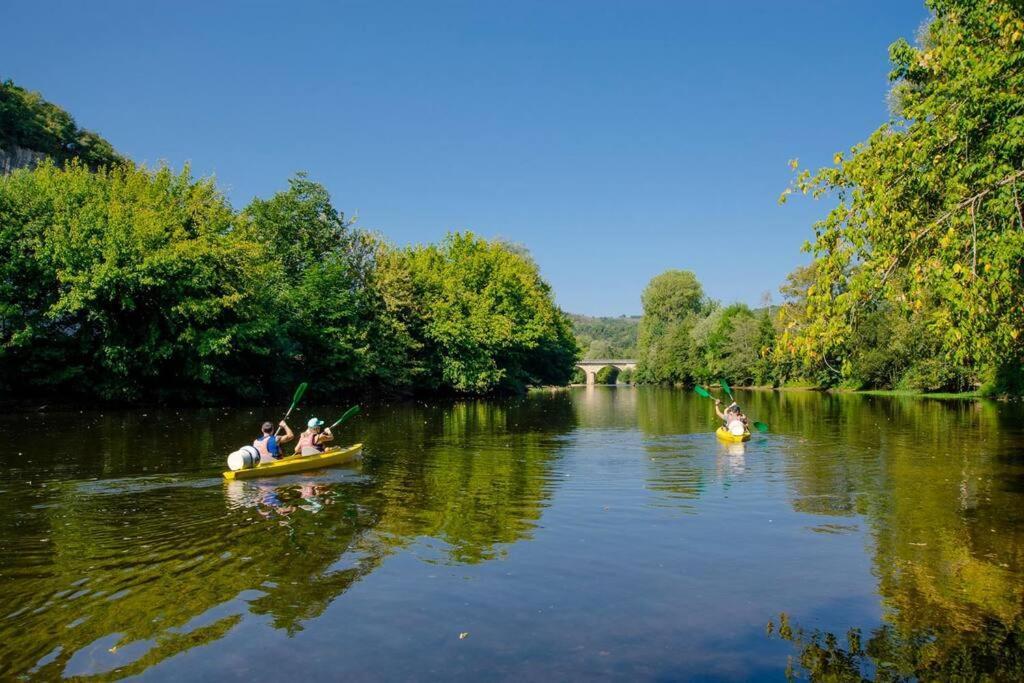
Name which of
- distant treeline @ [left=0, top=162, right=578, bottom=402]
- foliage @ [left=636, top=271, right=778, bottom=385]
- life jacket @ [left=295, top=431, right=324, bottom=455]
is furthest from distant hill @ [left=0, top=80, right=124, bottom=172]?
foliage @ [left=636, top=271, right=778, bottom=385]

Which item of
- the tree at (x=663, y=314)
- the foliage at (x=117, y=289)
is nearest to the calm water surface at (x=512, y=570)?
the foliage at (x=117, y=289)

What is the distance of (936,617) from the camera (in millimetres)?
9258

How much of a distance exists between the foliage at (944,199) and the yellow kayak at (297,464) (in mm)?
13178

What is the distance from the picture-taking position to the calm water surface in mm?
8211

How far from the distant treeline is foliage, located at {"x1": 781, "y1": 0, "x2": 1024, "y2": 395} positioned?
38.2m

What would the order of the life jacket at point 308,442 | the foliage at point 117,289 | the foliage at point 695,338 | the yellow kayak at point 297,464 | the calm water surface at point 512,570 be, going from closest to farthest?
the calm water surface at point 512,570 → the yellow kayak at point 297,464 → the life jacket at point 308,442 → the foliage at point 117,289 → the foliage at point 695,338

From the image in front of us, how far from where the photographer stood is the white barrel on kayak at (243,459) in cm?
1886

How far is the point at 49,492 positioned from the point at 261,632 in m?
11.0

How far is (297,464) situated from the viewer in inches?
805

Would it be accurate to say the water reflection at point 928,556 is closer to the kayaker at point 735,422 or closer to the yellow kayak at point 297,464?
the kayaker at point 735,422

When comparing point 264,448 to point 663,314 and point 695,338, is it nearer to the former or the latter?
point 695,338

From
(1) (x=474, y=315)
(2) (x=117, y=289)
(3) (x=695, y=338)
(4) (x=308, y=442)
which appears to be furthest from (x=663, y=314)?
(4) (x=308, y=442)

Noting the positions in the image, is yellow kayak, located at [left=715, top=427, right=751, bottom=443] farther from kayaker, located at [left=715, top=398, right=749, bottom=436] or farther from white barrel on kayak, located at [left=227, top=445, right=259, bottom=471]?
white barrel on kayak, located at [left=227, top=445, right=259, bottom=471]

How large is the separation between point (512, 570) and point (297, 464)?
1063 cm
